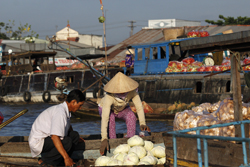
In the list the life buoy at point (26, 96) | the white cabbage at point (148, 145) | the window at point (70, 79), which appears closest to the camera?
the white cabbage at point (148, 145)

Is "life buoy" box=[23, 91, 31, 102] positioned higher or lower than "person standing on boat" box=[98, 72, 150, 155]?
lower

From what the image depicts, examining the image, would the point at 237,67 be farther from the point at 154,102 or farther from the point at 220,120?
the point at 154,102

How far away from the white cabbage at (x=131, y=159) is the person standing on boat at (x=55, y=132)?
0.68m

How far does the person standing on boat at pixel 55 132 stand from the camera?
4.23 m

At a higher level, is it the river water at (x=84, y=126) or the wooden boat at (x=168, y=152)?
the wooden boat at (x=168, y=152)

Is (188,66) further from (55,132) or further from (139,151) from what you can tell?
(55,132)

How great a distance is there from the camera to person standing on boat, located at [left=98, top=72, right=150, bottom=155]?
199 inches

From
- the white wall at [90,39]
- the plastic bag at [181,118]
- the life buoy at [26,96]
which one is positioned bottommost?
the life buoy at [26,96]

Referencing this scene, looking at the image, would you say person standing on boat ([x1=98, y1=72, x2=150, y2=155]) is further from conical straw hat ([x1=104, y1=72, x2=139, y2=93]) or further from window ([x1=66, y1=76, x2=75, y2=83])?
window ([x1=66, y1=76, x2=75, y2=83])

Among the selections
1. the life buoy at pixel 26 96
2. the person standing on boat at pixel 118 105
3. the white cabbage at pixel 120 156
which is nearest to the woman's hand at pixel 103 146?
the person standing on boat at pixel 118 105

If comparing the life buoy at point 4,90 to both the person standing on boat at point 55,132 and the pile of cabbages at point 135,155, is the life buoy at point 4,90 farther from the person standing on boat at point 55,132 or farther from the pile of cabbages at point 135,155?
the pile of cabbages at point 135,155

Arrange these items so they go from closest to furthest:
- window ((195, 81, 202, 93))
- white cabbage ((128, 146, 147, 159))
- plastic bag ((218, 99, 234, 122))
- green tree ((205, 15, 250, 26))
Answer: white cabbage ((128, 146, 147, 159)) → plastic bag ((218, 99, 234, 122)) → window ((195, 81, 202, 93)) → green tree ((205, 15, 250, 26))

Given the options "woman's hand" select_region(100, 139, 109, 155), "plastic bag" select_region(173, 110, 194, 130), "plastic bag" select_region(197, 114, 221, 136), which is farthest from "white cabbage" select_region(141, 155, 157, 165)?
"plastic bag" select_region(173, 110, 194, 130)

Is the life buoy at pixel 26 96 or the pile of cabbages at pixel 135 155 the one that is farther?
the life buoy at pixel 26 96
